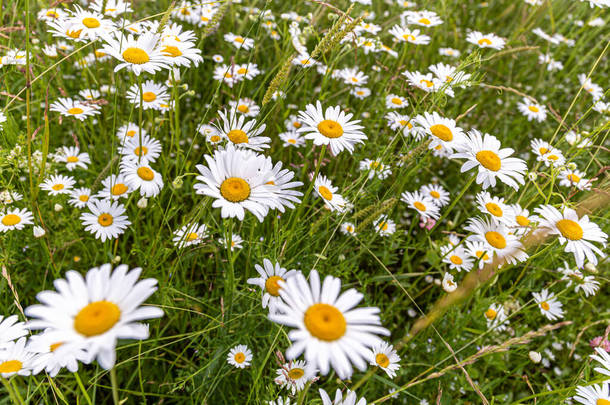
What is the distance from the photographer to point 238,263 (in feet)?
7.36

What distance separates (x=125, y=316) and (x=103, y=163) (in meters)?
2.25

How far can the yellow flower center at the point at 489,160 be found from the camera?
187cm

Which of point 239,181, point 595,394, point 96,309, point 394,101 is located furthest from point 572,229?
point 96,309

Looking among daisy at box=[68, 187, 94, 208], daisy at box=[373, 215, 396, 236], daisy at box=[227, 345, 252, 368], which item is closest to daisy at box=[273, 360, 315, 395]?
daisy at box=[227, 345, 252, 368]

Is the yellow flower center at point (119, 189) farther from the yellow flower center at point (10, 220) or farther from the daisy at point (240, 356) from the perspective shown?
the daisy at point (240, 356)

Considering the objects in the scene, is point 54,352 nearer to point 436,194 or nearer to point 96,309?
point 96,309

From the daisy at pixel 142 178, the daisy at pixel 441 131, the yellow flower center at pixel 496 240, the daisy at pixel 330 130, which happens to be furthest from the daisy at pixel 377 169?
the daisy at pixel 142 178

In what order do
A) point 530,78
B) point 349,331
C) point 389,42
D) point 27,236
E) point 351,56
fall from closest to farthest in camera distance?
point 349,331, point 27,236, point 351,56, point 389,42, point 530,78

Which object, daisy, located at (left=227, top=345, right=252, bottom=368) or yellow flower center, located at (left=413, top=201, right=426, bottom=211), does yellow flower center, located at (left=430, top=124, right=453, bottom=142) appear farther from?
daisy, located at (left=227, top=345, right=252, bottom=368)

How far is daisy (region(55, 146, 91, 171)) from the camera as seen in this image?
246 cm

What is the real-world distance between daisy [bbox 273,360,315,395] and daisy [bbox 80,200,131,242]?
109 cm

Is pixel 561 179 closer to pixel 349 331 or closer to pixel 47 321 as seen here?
pixel 349 331

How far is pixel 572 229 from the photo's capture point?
5.74 feet

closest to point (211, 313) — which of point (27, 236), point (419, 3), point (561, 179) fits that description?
point (27, 236)
